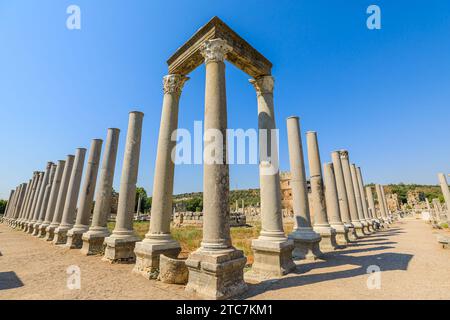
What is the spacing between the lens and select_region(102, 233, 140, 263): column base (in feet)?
33.0

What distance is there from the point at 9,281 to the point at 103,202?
5408mm

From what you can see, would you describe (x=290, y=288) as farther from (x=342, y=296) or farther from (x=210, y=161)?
(x=210, y=161)

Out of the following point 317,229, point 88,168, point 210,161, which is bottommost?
point 317,229

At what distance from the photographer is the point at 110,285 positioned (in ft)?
22.8

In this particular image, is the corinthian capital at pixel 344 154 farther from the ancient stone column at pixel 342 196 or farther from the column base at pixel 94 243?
the column base at pixel 94 243

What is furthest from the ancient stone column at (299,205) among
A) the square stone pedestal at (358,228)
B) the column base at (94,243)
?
the square stone pedestal at (358,228)

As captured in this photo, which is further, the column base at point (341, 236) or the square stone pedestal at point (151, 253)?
the column base at point (341, 236)

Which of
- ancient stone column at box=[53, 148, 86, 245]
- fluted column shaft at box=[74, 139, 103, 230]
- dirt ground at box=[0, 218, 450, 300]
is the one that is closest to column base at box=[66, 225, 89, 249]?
fluted column shaft at box=[74, 139, 103, 230]

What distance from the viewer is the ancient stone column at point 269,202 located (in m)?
8.09

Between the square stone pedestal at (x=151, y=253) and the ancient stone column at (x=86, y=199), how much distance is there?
8.55 m

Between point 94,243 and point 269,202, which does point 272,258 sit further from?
point 94,243
